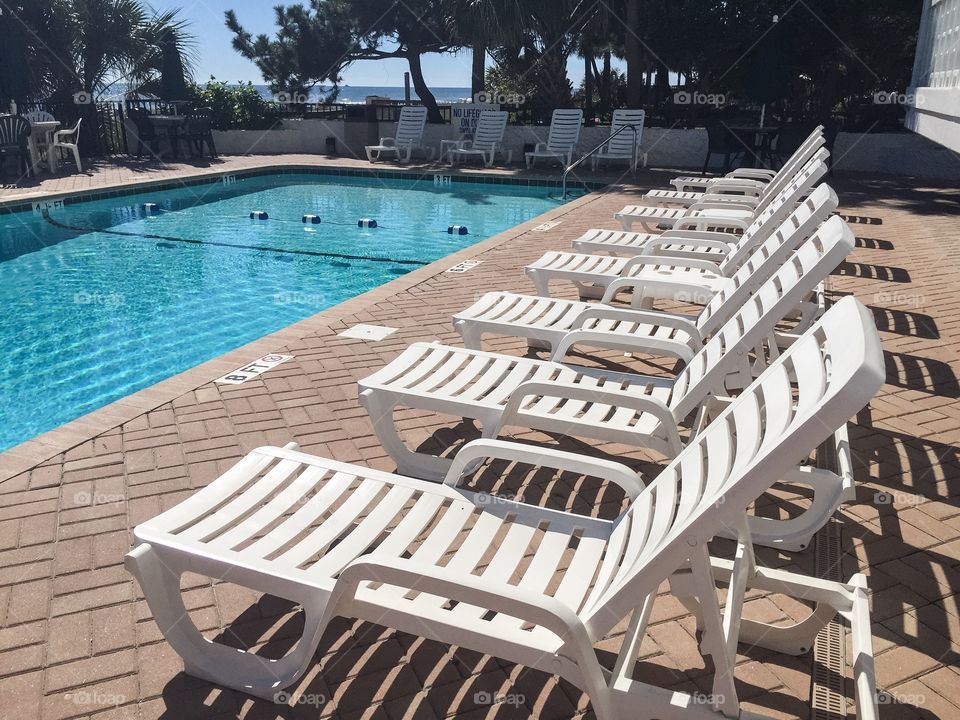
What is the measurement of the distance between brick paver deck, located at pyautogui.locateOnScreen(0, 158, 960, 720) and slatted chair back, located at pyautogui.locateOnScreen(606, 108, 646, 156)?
9.99m

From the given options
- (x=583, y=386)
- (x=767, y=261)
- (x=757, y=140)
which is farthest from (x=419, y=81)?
(x=583, y=386)

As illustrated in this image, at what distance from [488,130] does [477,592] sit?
14.4 m

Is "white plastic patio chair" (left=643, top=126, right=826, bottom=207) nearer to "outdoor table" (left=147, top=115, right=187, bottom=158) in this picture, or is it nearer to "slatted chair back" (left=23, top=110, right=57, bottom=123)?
"outdoor table" (left=147, top=115, right=187, bottom=158)

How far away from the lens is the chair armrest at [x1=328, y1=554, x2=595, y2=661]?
157 centimetres

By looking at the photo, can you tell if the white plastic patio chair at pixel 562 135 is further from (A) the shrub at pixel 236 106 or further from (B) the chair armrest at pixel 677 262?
(B) the chair armrest at pixel 677 262

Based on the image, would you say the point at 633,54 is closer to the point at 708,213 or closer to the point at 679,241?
the point at 708,213

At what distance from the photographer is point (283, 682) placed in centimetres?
→ 194

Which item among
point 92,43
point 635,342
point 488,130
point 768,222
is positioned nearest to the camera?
point 635,342

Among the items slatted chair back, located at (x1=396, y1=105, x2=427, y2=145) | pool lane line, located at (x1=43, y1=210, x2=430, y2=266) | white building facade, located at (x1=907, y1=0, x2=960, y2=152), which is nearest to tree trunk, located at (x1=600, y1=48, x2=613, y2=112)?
slatted chair back, located at (x1=396, y1=105, x2=427, y2=145)

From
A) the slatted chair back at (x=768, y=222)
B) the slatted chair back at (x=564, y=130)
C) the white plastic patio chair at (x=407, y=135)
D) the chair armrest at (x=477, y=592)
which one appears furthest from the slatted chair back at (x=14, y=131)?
the chair armrest at (x=477, y=592)

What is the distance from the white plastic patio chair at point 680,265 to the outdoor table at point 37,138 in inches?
432

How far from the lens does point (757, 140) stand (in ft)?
40.7

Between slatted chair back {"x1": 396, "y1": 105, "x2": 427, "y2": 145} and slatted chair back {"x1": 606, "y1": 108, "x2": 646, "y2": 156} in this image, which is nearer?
slatted chair back {"x1": 606, "y1": 108, "x2": 646, "y2": 156}

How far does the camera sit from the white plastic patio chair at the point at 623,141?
13.9m
